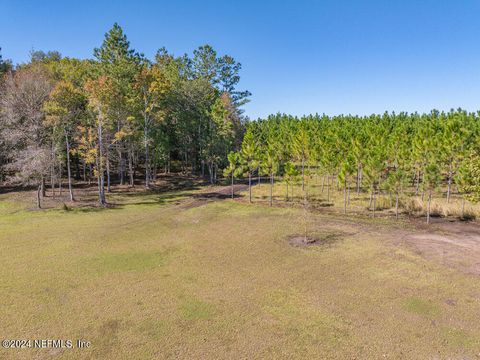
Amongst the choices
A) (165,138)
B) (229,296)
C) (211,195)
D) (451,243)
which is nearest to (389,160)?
(451,243)

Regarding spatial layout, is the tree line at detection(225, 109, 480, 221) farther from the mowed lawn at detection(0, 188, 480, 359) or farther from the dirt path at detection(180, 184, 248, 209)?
the mowed lawn at detection(0, 188, 480, 359)

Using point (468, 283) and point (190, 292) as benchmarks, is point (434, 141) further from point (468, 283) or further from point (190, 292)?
point (190, 292)

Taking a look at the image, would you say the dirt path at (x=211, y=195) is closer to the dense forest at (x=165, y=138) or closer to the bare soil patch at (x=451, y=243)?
the dense forest at (x=165, y=138)

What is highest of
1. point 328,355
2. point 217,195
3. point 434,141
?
point 434,141

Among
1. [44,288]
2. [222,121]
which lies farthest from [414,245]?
[222,121]

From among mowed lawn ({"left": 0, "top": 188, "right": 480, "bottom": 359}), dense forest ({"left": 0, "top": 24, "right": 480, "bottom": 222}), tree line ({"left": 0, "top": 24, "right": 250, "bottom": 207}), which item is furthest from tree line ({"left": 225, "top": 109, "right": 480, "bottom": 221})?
tree line ({"left": 0, "top": 24, "right": 250, "bottom": 207})

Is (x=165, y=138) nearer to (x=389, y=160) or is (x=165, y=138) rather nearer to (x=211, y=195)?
(x=211, y=195)
